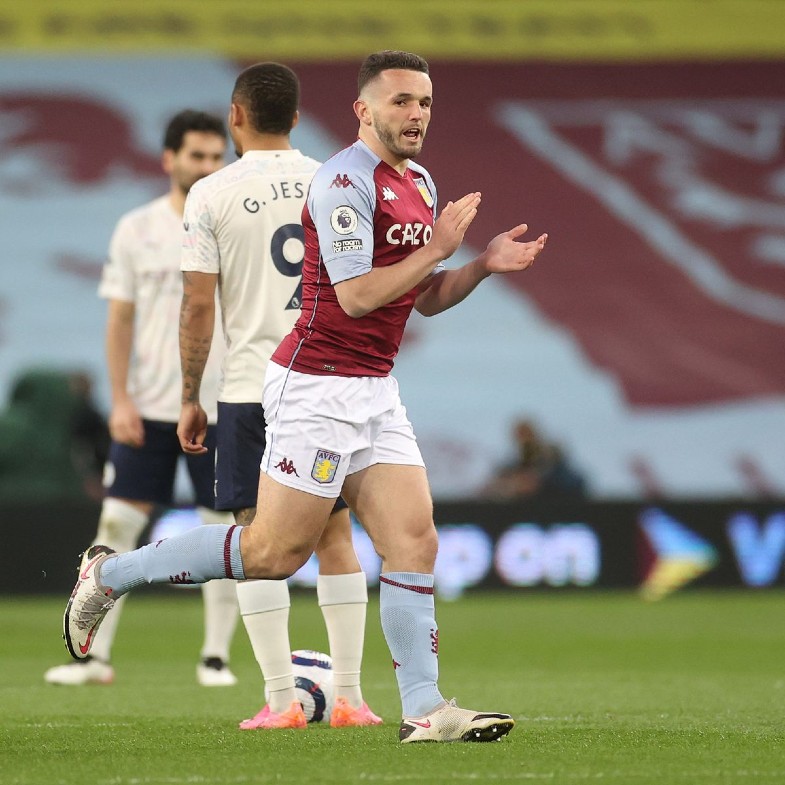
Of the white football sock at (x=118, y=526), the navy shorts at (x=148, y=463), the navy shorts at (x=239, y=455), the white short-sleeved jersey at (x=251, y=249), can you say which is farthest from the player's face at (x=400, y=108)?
the white football sock at (x=118, y=526)

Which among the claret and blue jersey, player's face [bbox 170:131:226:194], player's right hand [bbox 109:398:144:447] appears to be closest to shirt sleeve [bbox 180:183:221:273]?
the claret and blue jersey

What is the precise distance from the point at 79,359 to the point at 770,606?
27.2 feet

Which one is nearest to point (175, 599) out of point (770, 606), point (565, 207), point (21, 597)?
point (21, 597)

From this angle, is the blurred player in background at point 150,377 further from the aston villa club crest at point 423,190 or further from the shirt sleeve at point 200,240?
the aston villa club crest at point 423,190

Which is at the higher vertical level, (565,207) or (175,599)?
(565,207)

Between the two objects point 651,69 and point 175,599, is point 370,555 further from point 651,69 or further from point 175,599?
point 651,69

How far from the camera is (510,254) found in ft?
16.1

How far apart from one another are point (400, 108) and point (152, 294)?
275cm

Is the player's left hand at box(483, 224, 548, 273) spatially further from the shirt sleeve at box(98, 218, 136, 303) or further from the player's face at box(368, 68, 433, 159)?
the shirt sleeve at box(98, 218, 136, 303)

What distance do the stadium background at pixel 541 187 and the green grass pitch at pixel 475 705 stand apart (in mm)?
5703

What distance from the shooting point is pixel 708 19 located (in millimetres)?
18047

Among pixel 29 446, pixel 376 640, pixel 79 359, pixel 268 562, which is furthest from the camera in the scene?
pixel 79 359

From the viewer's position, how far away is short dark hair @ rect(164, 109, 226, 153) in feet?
24.0

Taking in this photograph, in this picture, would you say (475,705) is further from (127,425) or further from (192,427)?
(127,425)
